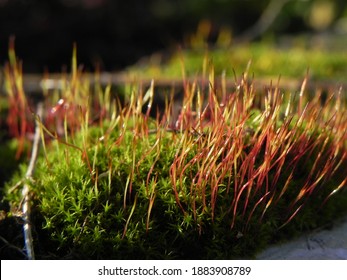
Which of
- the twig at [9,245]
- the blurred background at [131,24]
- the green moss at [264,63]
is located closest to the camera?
the twig at [9,245]

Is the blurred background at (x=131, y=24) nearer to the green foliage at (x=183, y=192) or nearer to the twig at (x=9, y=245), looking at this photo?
the green foliage at (x=183, y=192)

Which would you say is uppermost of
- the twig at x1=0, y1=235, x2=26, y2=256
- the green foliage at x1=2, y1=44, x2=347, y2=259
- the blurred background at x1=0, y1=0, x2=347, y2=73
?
the green foliage at x1=2, y1=44, x2=347, y2=259

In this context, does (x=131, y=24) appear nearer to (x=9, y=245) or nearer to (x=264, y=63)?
(x=264, y=63)

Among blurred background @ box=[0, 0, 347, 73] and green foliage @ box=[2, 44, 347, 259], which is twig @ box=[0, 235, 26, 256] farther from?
blurred background @ box=[0, 0, 347, 73]

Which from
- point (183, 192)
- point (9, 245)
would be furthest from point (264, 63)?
point (9, 245)

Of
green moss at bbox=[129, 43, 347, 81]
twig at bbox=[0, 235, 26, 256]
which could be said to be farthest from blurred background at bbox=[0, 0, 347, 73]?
twig at bbox=[0, 235, 26, 256]

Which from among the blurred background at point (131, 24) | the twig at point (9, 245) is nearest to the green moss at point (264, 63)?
the blurred background at point (131, 24)

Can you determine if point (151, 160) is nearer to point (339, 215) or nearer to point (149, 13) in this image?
point (339, 215)

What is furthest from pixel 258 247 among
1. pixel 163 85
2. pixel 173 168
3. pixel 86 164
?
pixel 163 85
